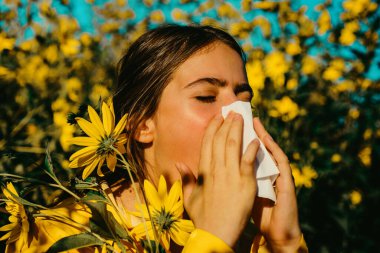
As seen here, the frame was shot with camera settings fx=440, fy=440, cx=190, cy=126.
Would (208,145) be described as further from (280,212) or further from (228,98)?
(280,212)

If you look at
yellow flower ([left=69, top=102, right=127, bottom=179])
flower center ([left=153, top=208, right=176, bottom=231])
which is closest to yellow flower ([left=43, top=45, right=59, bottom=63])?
yellow flower ([left=69, top=102, right=127, bottom=179])

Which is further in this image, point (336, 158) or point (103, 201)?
point (336, 158)

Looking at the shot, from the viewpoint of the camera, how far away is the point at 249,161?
0.92m

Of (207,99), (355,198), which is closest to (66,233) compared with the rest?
(207,99)

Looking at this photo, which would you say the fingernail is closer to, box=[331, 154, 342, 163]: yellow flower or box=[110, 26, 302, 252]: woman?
box=[110, 26, 302, 252]: woman

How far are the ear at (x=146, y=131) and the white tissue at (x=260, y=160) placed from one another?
0.79ft

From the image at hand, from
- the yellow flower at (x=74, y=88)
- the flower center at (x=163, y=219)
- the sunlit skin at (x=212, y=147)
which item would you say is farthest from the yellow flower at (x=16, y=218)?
the yellow flower at (x=74, y=88)

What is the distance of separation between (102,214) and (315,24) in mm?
2415

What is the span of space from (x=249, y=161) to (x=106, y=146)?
1.03 ft

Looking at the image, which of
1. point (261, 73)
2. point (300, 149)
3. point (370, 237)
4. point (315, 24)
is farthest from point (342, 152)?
point (315, 24)

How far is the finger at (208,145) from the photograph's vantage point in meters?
0.98

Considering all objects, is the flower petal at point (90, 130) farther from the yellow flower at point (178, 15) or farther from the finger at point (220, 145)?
the yellow flower at point (178, 15)

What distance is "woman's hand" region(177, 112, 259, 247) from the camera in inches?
33.0

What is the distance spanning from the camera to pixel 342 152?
2.47 meters
